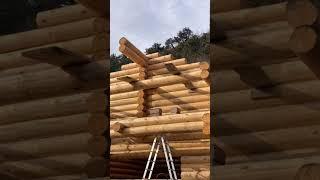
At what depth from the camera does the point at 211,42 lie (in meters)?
5.08

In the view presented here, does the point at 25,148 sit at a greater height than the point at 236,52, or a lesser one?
lesser

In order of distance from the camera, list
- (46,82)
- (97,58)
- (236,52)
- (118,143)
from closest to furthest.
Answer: (236,52)
(97,58)
(46,82)
(118,143)

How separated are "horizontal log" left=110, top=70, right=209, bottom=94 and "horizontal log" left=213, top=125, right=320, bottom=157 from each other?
33.2ft

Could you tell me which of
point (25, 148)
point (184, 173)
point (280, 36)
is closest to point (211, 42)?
point (280, 36)

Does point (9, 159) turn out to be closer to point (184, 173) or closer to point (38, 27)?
point (38, 27)

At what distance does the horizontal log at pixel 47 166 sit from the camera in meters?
5.47

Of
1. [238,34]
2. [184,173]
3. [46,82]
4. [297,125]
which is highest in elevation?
[238,34]

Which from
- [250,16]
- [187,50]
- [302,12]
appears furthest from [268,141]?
[187,50]

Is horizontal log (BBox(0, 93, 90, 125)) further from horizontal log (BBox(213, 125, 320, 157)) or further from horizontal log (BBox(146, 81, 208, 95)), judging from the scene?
horizontal log (BBox(146, 81, 208, 95))

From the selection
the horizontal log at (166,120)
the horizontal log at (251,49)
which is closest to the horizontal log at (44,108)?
the horizontal log at (251,49)

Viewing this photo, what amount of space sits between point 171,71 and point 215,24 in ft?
39.8

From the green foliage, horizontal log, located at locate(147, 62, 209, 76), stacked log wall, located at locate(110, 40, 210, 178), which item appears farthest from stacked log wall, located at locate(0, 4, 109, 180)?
the green foliage

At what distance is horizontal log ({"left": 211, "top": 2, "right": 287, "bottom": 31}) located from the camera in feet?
15.6

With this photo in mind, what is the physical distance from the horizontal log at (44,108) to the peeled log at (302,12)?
249 centimetres
